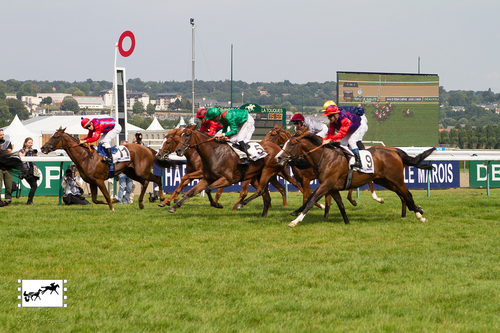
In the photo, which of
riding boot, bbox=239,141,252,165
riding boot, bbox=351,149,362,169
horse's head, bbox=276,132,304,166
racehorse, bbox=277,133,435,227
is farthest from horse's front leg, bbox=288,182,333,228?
riding boot, bbox=239,141,252,165

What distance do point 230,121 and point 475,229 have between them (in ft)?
12.8

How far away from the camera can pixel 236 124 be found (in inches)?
353

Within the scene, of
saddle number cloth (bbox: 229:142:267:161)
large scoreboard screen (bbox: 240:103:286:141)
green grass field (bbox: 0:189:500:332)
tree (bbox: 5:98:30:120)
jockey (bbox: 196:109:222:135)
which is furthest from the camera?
tree (bbox: 5:98:30:120)

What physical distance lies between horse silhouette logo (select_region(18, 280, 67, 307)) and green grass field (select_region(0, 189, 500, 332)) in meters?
0.08

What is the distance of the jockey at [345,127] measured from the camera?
7867 millimetres

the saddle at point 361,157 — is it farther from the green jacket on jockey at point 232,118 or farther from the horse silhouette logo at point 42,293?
the horse silhouette logo at point 42,293

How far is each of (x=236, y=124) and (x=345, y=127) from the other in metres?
1.91

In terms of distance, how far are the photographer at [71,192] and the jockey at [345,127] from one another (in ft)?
18.2

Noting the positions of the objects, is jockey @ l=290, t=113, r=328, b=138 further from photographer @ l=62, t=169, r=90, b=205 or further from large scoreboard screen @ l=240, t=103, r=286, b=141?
large scoreboard screen @ l=240, t=103, r=286, b=141

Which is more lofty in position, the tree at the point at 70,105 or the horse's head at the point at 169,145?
the tree at the point at 70,105

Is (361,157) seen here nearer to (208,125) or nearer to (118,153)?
(208,125)

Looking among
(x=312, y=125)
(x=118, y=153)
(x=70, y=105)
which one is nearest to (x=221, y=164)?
(x=312, y=125)

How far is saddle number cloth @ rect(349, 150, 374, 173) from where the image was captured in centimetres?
788

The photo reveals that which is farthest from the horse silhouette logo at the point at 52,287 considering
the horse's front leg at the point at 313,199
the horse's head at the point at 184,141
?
the horse's head at the point at 184,141
